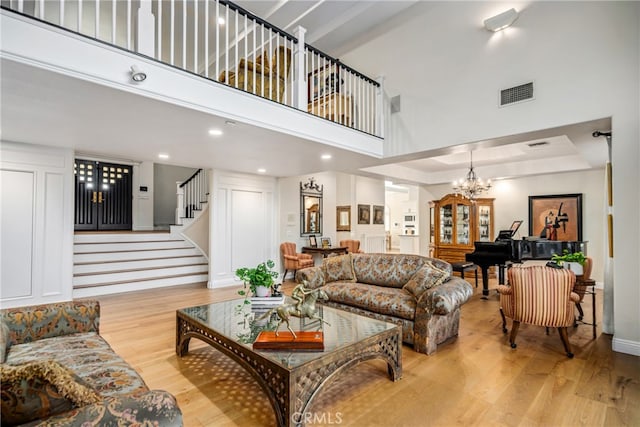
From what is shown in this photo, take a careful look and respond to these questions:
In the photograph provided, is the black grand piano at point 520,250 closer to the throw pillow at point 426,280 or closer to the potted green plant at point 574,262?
the potted green plant at point 574,262

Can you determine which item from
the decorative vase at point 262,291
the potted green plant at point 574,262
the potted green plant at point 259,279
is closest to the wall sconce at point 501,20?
the potted green plant at point 574,262

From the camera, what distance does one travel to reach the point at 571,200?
6.77 metres

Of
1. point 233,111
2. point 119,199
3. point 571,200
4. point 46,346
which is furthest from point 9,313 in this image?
point 571,200

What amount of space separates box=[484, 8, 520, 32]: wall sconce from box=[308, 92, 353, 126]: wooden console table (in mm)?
2044

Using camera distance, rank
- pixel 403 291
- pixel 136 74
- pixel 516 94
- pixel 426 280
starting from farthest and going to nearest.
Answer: pixel 516 94 < pixel 403 291 < pixel 426 280 < pixel 136 74

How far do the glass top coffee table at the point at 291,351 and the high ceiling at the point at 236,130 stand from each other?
200 cm

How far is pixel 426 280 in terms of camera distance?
131 inches

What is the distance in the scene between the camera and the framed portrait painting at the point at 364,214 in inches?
354

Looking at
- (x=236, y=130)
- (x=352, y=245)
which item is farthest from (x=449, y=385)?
(x=352, y=245)

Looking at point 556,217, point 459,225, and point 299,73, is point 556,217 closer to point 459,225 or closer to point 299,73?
point 459,225

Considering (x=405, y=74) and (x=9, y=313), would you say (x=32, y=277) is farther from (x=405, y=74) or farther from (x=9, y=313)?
(x=405, y=74)

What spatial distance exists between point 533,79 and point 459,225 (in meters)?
4.72

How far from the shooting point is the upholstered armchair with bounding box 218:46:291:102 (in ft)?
12.1

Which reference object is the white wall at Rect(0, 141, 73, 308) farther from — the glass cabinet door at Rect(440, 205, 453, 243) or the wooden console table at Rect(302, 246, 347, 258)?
the glass cabinet door at Rect(440, 205, 453, 243)
